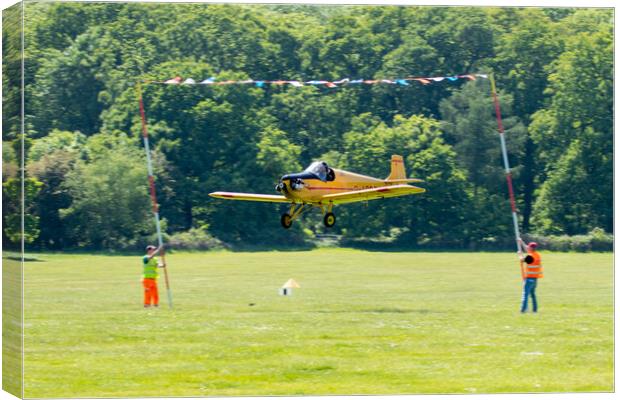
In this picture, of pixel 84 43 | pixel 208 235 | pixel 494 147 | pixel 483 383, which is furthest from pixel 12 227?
pixel 84 43

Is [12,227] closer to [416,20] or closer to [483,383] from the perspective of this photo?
[483,383]

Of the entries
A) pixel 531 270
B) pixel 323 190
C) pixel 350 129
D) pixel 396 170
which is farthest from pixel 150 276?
pixel 350 129

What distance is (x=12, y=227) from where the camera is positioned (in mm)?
28531

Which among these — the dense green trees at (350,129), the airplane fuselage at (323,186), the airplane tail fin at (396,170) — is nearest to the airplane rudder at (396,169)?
the airplane tail fin at (396,170)

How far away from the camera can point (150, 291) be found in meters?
36.7

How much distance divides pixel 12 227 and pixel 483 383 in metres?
9.79

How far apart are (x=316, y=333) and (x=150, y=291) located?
5.38m

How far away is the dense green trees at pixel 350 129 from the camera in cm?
4366

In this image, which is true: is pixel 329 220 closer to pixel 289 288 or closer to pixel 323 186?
pixel 323 186

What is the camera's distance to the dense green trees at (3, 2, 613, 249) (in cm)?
4366

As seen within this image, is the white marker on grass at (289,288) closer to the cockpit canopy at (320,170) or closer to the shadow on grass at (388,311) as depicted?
the shadow on grass at (388,311)

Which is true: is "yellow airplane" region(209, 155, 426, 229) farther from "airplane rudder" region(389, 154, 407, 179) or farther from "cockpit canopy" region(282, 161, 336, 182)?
"airplane rudder" region(389, 154, 407, 179)

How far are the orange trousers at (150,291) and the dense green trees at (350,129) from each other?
242 inches

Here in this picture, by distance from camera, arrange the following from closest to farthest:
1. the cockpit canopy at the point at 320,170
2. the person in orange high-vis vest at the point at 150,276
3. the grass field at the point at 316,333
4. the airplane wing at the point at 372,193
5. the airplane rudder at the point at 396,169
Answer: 1. the grass field at the point at 316,333
2. the airplane wing at the point at 372,193
3. the cockpit canopy at the point at 320,170
4. the airplane rudder at the point at 396,169
5. the person in orange high-vis vest at the point at 150,276
